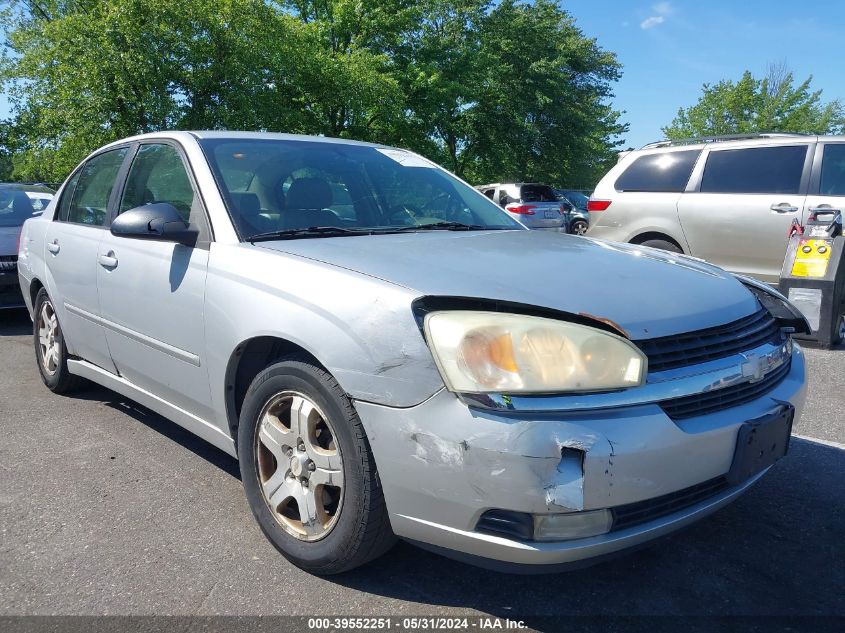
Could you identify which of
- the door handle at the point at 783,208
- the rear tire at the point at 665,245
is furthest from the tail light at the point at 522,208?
the door handle at the point at 783,208

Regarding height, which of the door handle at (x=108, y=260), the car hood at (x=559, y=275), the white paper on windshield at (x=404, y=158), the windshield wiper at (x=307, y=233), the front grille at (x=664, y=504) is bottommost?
the front grille at (x=664, y=504)

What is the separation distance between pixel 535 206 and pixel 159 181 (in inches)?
580

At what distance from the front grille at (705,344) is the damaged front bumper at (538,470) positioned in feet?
0.56

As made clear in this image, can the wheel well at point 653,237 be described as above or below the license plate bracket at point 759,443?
below

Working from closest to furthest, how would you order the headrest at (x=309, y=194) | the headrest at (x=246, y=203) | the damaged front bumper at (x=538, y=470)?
the damaged front bumper at (x=538, y=470) → the headrest at (x=246, y=203) → the headrest at (x=309, y=194)

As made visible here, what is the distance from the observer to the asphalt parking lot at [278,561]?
225 cm

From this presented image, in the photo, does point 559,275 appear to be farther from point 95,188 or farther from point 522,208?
point 522,208

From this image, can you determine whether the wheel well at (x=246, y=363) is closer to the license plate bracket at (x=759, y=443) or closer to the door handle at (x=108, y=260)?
the door handle at (x=108, y=260)

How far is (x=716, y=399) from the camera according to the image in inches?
83.7

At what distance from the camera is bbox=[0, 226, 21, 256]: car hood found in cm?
725

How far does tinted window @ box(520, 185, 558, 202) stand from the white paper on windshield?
46.3 feet

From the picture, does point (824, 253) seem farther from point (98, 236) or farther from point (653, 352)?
point (98, 236)

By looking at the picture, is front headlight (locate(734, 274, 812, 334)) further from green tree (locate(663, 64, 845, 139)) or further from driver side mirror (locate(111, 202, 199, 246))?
green tree (locate(663, 64, 845, 139))

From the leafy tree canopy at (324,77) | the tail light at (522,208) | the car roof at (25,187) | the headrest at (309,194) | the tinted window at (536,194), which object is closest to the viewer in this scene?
the headrest at (309,194)
